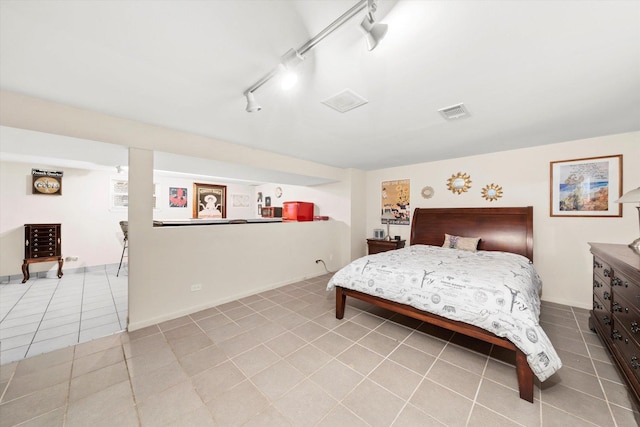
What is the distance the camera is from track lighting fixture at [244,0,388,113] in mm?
1030

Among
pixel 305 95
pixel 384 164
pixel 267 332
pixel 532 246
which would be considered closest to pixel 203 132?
pixel 305 95

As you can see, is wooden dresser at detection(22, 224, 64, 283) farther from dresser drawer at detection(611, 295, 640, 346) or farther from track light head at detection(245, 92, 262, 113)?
dresser drawer at detection(611, 295, 640, 346)

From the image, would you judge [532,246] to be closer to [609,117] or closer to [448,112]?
[609,117]

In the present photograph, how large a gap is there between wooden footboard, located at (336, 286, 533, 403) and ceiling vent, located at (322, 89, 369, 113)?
6.87 ft

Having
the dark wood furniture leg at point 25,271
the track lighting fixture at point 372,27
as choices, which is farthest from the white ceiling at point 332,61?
the dark wood furniture leg at point 25,271

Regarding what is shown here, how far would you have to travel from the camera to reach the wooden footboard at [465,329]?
1623 millimetres

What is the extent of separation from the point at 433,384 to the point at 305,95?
2.58 meters

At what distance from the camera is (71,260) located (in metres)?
4.80

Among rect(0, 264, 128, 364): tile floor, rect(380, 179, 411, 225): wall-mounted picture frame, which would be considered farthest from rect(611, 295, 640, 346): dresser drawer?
rect(0, 264, 128, 364): tile floor

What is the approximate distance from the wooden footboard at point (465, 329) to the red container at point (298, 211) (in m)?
2.46

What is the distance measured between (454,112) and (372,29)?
168 centimetres

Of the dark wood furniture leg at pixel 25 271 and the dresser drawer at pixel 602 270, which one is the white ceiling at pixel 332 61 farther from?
the dark wood furniture leg at pixel 25 271

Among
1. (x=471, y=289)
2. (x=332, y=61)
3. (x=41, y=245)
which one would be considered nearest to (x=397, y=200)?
(x=471, y=289)

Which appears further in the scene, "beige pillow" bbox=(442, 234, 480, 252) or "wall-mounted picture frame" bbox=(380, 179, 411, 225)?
"wall-mounted picture frame" bbox=(380, 179, 411, 225)
